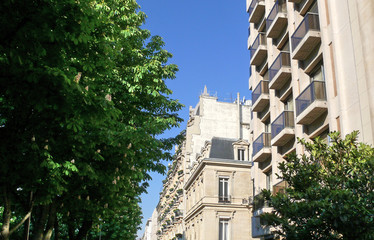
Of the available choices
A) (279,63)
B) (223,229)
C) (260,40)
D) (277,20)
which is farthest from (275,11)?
(223,229)

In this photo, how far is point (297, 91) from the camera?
65.3 feet

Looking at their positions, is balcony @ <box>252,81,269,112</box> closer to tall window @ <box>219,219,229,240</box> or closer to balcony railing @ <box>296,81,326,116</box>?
balcony railing @ <box>296,81,326,116</box>

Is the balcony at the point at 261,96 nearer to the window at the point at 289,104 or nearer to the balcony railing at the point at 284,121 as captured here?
the window at the point at 289,104

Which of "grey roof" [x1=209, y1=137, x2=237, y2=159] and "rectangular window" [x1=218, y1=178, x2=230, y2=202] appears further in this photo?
"grey roof" [x1=209, y1=137, x2=237, y2=159]

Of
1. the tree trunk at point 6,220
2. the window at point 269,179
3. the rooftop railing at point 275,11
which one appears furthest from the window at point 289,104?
the tree trunk at point 6,220

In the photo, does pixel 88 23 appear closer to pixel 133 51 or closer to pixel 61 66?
pixel 61 66

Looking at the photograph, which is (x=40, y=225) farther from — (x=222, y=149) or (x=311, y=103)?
(x=222, y=149)

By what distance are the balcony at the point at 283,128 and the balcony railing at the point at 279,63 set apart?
290 cm

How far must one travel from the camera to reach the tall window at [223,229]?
38.1 m

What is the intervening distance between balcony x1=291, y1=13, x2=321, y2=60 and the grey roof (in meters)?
23.7

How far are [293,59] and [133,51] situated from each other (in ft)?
31.2

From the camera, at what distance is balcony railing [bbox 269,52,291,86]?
21.6m

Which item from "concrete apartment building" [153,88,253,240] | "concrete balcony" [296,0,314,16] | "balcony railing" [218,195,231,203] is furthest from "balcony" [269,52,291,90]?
"balcony railing" [218,195,231,203]

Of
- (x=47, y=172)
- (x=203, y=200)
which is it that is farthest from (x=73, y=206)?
(x=203, y=200)
